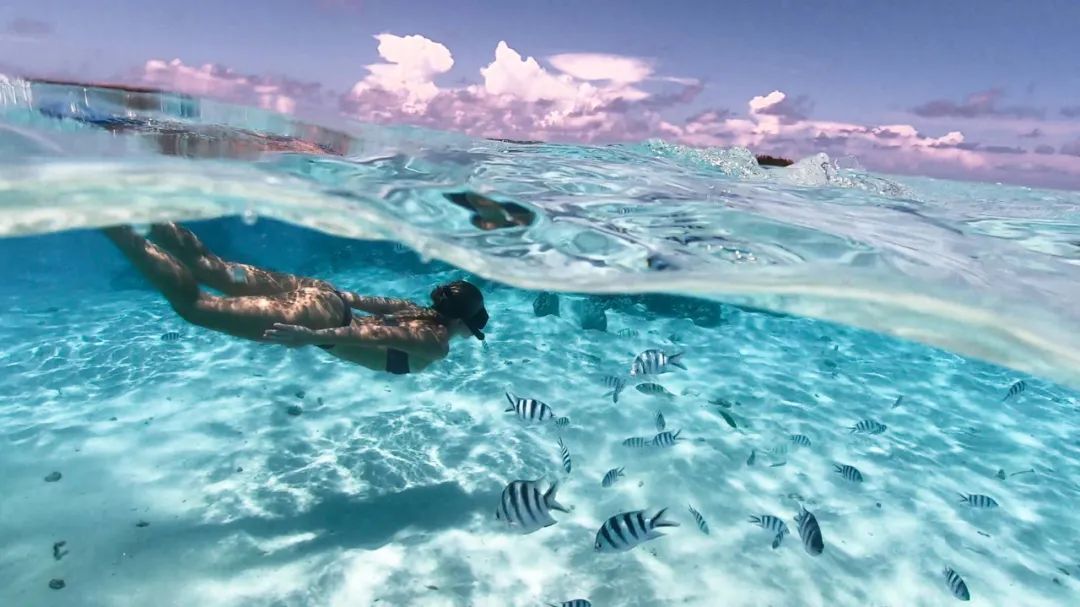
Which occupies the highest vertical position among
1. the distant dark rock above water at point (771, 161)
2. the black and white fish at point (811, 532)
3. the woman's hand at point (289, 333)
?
the distant dark rock above water at point (771, 161)

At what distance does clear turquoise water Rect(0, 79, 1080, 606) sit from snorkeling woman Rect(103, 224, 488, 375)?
218cm

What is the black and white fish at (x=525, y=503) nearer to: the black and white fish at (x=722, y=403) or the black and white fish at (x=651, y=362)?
the black and white fish at (x=651, y=362)

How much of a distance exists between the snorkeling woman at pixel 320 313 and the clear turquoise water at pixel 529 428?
86.0 inches

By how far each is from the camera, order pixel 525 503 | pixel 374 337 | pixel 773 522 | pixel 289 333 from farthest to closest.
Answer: pixel 374 337, pixel 773 522, pixel 289 333, pixel 525 503

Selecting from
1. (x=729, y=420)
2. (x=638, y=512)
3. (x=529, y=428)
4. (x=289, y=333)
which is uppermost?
(x=289, y=333)

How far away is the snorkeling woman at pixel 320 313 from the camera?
8055mm

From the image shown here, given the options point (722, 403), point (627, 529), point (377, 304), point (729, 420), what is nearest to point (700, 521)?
point (627, 529)

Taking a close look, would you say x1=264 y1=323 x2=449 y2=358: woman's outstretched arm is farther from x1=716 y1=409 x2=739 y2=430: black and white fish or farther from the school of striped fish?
x1=716 y1=409 x2=739 y2=430: black and white fish

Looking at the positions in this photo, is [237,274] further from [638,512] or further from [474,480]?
[638,512]

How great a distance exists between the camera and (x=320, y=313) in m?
8.33

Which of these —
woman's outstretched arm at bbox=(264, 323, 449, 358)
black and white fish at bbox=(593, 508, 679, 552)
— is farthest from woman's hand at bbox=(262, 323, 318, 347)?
black and white fish at bbox=(593, 508, 679, 552)

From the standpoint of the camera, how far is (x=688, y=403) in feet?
44.5

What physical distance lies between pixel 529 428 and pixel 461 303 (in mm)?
4307

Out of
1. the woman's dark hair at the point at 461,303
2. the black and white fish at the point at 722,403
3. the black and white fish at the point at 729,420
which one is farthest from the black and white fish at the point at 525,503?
the black and white fish at the point at 722,403
